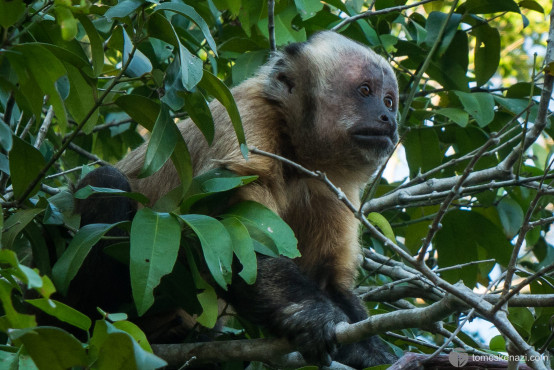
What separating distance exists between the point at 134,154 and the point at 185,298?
5.74 ft

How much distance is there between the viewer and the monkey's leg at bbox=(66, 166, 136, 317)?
14.6 ft

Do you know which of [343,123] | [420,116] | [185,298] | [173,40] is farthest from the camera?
[420,116]

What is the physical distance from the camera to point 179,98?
374 centimetres

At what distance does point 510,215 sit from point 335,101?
169cm

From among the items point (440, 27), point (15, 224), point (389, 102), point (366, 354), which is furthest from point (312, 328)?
point (440, 27)

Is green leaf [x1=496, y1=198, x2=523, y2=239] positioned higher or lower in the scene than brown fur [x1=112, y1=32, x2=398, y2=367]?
lower

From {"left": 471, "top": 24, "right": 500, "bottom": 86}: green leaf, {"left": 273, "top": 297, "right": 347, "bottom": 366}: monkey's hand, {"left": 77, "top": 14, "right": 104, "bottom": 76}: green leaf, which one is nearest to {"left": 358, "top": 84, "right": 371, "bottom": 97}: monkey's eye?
{"left": 471, "top": 24, "right": 500, "bottom": 86}: green leaf

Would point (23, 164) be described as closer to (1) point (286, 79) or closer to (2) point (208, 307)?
(2) point (208, 307)

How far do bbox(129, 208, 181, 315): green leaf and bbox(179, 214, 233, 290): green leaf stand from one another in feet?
0.34

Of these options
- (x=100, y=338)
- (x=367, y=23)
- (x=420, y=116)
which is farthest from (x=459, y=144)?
(x=100, y=338)

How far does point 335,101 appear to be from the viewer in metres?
5.32

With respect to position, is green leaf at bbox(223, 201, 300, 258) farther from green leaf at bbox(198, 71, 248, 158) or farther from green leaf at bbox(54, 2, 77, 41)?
green leaf at bbox(54, 2, 77, 41)

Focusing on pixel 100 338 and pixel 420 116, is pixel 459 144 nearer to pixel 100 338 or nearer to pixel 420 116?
pixel 420 116

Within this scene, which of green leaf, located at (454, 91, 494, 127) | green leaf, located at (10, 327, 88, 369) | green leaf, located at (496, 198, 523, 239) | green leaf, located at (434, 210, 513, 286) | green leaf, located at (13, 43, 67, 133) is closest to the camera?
green leaf, located at (10, 327, 88, 369)
